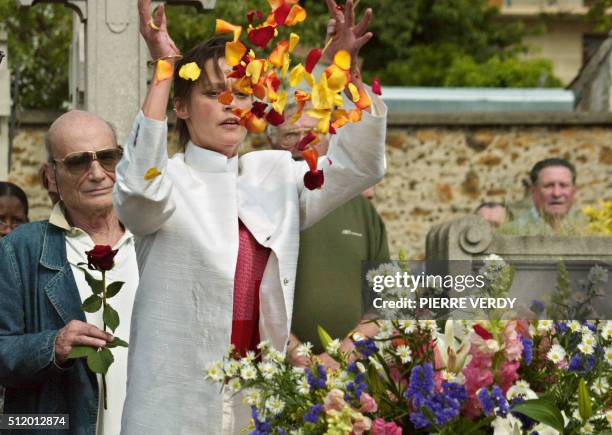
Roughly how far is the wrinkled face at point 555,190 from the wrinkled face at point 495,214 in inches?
32.3

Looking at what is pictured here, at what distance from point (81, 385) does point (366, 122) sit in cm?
121

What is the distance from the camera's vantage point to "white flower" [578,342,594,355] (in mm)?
3003

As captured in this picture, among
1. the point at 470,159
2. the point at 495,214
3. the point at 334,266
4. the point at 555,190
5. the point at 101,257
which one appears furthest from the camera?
the point at 470,159

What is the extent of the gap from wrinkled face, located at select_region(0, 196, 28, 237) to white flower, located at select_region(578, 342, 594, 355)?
4114 millimetres

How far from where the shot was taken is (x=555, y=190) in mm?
8008

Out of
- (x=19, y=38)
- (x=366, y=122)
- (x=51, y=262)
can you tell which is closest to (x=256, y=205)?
(x=366, y=122)

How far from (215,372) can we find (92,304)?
43.6 inches

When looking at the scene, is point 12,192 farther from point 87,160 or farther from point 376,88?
point 376,88

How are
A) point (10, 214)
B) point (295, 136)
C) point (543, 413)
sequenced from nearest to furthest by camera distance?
point (543, 413) < point (295, 136) < point (10, 214)

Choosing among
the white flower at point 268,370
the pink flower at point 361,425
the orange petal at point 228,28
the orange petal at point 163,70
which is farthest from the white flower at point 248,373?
the orange petal at point 163,70

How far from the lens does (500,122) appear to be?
47.4 ft

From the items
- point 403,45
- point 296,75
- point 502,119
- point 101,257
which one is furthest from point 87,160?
point 403,45

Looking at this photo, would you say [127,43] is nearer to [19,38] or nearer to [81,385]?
[81,385]

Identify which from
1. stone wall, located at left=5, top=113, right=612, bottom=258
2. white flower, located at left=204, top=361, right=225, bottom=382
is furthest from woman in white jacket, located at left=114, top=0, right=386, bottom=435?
stone wall, located at left=5, top=113, right=612, bottom=258
